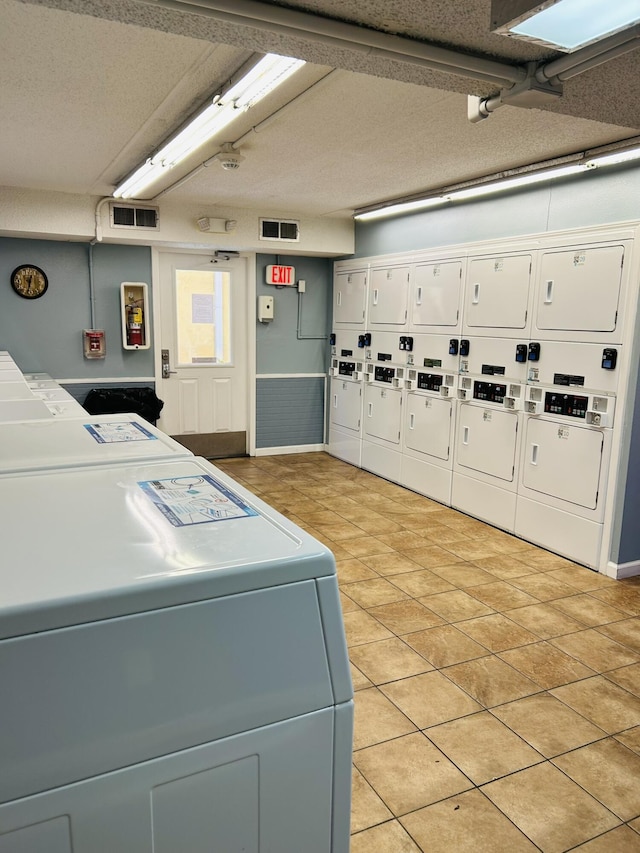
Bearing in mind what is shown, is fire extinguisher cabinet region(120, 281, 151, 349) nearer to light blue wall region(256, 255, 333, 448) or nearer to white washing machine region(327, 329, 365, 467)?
light blue wall region(256, 255, 333, 448)

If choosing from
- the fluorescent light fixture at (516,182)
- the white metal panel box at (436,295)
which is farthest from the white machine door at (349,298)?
the fluorescent light fixture at (516,182)

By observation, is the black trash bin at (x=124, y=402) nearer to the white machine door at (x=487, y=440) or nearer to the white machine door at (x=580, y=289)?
the white machine door at (x=487, y=440)

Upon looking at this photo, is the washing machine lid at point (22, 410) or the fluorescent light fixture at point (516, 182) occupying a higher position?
the fluorescent light fixture at point (516, 182)

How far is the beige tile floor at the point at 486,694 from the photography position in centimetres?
215

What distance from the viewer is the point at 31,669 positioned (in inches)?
30.4

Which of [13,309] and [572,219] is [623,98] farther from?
[13,309]

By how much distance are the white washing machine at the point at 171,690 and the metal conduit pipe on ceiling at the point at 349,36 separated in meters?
1.16

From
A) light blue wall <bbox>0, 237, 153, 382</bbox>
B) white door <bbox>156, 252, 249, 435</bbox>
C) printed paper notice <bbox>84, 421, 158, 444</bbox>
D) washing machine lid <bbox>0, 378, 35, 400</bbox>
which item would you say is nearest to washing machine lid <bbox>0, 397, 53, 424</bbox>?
washing machine lid <bbox>0, 378, 35, 400</bbox>

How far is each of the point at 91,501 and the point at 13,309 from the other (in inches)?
221

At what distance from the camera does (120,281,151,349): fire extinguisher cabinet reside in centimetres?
653

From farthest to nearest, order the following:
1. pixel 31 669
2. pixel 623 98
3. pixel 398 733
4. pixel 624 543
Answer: pixel 624 543
pixel 398 733
pixel 623 98
pixel 31 669

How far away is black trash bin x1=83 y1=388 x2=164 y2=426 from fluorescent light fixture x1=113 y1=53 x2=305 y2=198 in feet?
7.57

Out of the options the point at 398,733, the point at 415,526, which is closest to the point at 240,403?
the point at 415,526

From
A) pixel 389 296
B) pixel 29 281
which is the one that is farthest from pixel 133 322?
pixel 389 296
